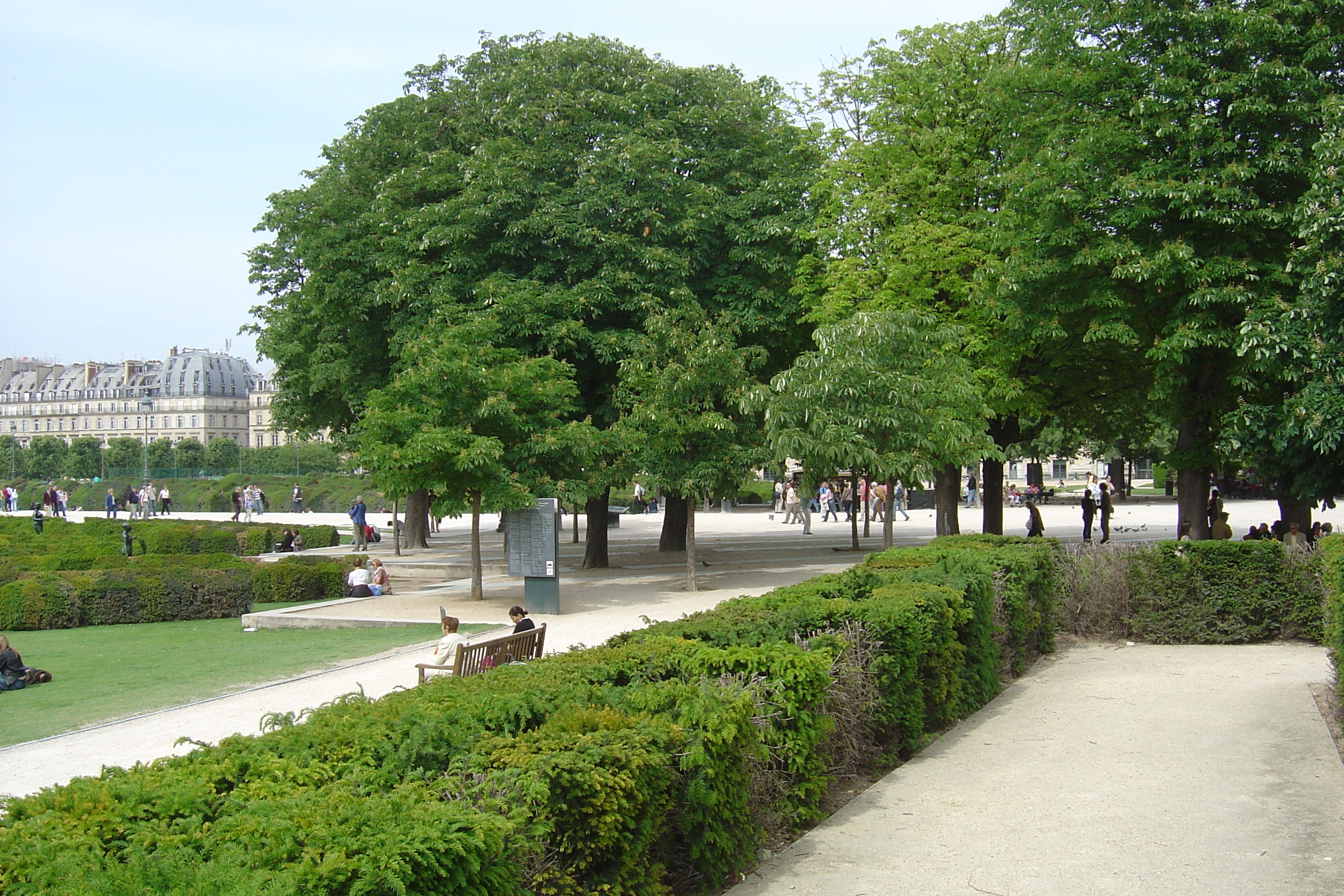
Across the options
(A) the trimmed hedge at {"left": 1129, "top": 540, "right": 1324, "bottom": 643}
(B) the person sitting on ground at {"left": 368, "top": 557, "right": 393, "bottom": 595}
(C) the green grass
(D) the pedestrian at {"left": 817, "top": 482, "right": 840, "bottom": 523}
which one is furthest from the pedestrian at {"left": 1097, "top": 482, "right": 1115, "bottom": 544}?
(C) the green grass

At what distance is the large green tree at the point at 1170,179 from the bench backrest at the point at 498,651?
45.5 ft

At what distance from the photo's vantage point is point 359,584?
22.5 meters

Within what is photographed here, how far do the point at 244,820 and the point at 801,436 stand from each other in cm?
1650

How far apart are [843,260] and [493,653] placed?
1628 cm

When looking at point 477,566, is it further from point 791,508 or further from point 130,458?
point 130,458

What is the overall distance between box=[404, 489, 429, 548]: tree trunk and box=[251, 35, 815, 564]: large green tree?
973 centimetres

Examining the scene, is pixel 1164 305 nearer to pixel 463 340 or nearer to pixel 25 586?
pixel 463 340

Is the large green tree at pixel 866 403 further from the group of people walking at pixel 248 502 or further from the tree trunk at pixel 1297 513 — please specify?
the group of people walking at pixel 248 502

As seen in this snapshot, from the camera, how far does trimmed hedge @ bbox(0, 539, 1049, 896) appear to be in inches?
140

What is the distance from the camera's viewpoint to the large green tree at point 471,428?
19625 millimetres

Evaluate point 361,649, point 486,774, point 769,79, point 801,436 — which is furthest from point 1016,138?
point 486,774

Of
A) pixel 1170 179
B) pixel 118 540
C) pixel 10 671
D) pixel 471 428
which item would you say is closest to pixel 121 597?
pixel 471 428

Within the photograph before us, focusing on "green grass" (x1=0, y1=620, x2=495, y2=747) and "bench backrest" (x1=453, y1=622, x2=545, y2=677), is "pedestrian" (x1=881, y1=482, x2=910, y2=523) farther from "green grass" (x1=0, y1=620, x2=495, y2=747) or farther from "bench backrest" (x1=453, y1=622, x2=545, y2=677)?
"bench backrest" (x1=453, y1=622, x2=545, y2=677)

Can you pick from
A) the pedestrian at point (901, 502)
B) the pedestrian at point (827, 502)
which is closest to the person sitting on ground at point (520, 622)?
the pedestrian at point (827, 502)
